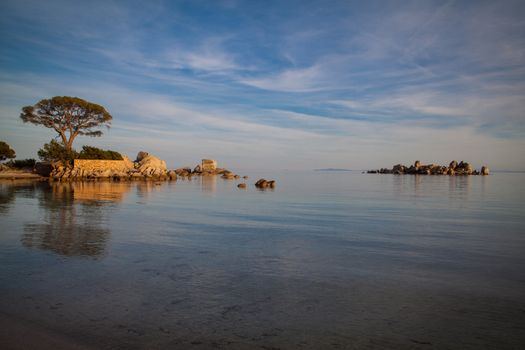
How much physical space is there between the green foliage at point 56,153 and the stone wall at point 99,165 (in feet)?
6.32

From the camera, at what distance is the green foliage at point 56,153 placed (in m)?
60.2

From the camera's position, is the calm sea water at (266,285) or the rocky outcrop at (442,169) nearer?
the calm sea water at (266,285)

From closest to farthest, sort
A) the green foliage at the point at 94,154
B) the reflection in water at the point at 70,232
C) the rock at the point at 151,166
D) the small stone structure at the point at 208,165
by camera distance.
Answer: the reflection in water at the point at 70,232
the green foliage at the point at 94,154
the rock at the point at 151,166
the small stone structure at the point at 208,165

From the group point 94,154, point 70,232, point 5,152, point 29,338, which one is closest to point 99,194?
point 70,232

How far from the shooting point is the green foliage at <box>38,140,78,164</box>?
60250 mm

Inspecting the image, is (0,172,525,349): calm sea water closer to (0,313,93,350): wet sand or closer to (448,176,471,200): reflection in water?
(0,313,93,350): wet sand

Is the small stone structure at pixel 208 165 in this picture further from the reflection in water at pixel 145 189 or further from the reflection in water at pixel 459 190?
the reflection in water at pixel 459 190

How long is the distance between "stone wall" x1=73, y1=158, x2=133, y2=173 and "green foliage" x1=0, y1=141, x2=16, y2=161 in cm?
1809

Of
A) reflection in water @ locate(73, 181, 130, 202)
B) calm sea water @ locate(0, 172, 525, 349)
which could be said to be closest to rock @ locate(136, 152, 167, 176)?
reflection in water @ locate(73, 181, 130, 202)

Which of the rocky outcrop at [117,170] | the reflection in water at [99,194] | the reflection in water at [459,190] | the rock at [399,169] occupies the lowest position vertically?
the reflection in water at [99,194]

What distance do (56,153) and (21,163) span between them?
12.8 metres

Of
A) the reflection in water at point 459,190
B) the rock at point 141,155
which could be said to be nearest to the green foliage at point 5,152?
the rock at point 141,155

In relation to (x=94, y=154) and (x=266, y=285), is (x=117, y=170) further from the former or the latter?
(x=266, y=285)

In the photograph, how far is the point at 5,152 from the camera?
66.7m
